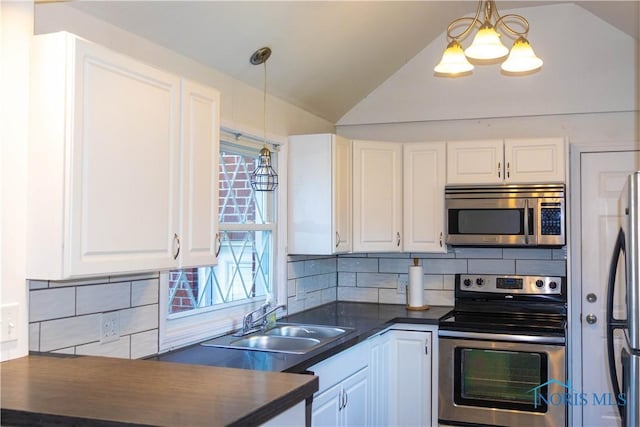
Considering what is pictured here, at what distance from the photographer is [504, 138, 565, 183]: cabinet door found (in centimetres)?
391

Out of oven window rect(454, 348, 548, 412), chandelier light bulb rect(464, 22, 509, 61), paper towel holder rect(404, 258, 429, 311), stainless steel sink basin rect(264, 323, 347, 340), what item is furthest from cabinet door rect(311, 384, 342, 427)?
chandelier light bulb rect(464, 22, 509, 61)

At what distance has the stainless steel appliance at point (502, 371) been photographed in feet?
11.7

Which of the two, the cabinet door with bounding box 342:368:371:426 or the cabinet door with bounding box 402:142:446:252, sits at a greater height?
the cabinet door with bounding box 402:142:446:252

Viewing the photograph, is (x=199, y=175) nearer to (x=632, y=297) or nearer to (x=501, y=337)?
(x=632, y=297)

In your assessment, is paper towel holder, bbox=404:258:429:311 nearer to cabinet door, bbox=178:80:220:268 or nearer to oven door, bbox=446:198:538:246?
oven door, bbox=446:198:538:246

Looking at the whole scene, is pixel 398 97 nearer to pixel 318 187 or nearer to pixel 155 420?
pixel 318 187

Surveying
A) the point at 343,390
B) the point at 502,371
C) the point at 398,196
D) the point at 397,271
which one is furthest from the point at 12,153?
the point at 397,271

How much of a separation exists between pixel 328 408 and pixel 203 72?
166 centimetres

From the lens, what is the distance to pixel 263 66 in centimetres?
334

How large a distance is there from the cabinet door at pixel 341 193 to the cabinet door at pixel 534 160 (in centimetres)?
99

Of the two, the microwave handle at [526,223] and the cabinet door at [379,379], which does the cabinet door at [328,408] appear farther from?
the microwave handle at [526,223]

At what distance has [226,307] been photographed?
335cm

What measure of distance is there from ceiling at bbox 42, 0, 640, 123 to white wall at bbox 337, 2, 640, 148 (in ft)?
0.31

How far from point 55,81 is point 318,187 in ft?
7.00
